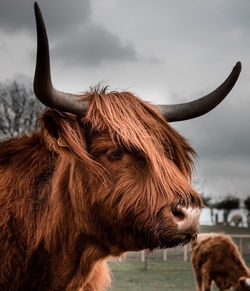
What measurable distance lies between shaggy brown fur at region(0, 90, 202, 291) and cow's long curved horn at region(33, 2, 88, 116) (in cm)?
10

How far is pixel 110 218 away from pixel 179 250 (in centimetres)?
3221

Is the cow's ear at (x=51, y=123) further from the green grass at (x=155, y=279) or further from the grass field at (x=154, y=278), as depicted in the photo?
the green grass at (x=155, y=279)

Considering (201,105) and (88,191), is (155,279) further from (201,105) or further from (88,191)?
(88,191)

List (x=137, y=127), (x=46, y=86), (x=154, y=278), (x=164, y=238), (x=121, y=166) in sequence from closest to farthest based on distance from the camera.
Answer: (x=164, y=238)
(x=46, y=86)
(x=121, y=166)
(x=137, y=127)
(x=154, y=278)

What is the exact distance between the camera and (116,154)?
3.38m

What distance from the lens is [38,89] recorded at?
10.5ft

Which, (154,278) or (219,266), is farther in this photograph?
(154,278)

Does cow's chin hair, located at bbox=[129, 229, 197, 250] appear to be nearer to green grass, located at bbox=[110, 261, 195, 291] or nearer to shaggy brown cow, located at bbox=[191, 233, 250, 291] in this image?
shaggy brown cow, located at bbox=[191, 233, 250, 291]

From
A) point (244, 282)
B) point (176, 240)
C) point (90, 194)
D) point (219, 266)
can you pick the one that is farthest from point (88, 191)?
point (219, 266)

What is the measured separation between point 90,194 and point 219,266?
40.0 feet

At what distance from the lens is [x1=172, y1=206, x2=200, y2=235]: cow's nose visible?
2959 millimetres

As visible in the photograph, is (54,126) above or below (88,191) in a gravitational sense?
above

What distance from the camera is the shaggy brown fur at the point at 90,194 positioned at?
324 cm

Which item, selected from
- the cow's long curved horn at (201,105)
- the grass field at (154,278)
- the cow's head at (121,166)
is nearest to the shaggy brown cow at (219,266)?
the grass field at (154,278)
